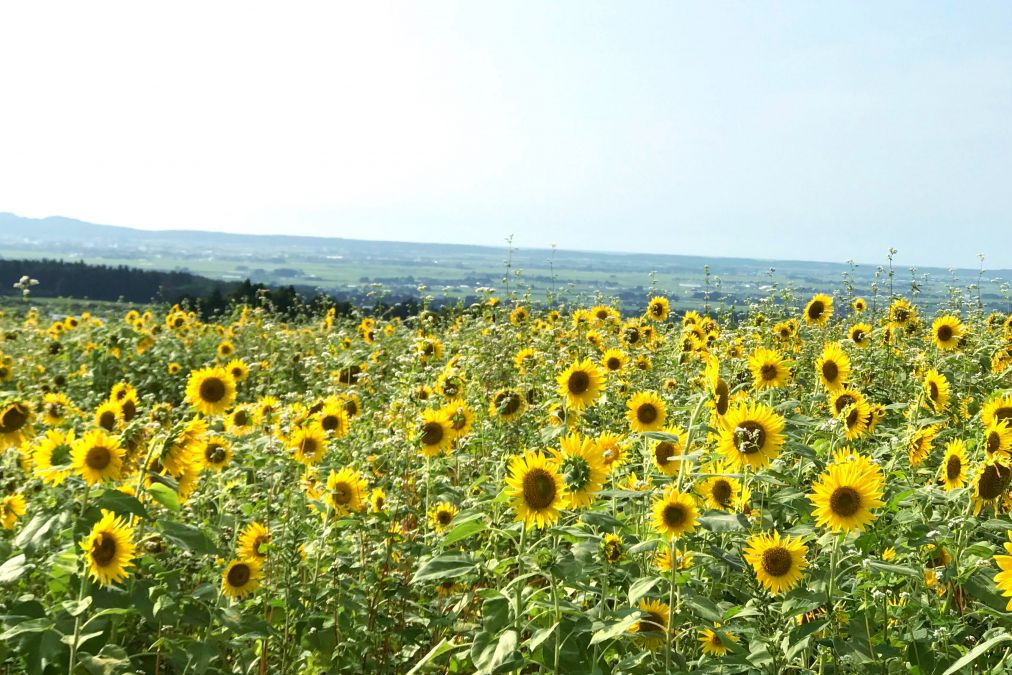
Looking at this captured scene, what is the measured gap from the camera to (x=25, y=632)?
2361 millimetres

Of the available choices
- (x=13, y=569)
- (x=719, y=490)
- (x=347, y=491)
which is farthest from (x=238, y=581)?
(x=719, y=490)

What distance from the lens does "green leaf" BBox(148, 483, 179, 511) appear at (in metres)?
2.49

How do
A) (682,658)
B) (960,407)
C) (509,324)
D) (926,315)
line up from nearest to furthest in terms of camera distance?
(682,658)
(960,407)
(509,324)
(926,315)

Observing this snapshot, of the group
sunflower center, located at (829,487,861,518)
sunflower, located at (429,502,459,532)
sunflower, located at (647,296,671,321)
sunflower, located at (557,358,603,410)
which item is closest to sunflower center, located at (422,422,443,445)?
sunflower, located at (429,502,459,532)

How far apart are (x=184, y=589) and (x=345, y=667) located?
982 mm

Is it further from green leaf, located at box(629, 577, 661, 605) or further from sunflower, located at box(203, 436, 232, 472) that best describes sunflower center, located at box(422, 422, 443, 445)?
green leaf, located at box(629, 577, 661, 605)

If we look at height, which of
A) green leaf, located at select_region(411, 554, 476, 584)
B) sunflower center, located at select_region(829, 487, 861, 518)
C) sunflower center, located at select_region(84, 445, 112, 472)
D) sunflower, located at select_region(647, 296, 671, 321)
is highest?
sunflower, located at select_region(647, 296, 671, 321)

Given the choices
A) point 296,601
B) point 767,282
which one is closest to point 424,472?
point 296,601

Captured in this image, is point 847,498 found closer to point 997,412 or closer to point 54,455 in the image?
point 997,412

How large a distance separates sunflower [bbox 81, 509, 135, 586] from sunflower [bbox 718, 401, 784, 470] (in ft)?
6.48

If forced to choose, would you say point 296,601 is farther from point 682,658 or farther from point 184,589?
point 682,658

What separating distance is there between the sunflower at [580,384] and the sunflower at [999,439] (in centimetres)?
159

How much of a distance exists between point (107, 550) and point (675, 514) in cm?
171

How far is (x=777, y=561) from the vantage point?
8.82ft
